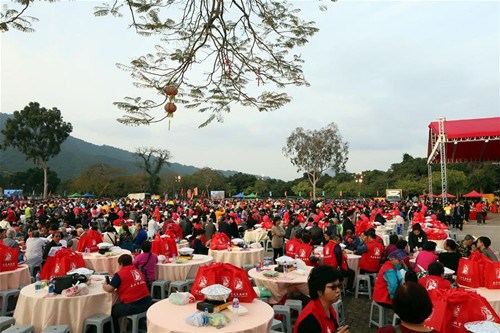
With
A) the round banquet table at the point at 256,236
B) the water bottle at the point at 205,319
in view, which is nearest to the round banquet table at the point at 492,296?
the water bottle at the point at 205,319

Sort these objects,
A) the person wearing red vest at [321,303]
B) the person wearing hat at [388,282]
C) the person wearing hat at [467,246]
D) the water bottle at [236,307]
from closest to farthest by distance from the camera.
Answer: the person wearing red vest at [321,303] < the water bottle at [236,307] < the person wearing hat at [388,282] < the person wearing hat at [467,246]

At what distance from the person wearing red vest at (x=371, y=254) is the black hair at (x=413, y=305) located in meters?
5.82

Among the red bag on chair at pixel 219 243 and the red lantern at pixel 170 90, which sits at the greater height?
the red lantern at pixel 170 90

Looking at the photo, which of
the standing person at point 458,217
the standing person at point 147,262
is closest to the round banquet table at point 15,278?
the standing person at point 147,262

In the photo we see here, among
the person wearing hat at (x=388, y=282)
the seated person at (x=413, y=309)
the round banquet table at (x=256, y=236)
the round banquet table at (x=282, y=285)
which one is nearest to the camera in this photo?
the seated person at (x=413, y=309)

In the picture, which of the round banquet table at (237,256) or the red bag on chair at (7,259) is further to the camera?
the round banquet table at (237,256)

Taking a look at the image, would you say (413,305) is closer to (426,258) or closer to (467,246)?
(426,258)

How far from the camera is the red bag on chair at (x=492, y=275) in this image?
16.3 ft

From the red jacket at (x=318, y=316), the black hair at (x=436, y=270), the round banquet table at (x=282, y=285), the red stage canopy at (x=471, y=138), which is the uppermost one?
the red stage canopy at (x=471, y=138)

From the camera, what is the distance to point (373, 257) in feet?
24.6

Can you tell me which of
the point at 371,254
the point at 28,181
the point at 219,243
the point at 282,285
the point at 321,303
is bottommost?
the point at 282,285

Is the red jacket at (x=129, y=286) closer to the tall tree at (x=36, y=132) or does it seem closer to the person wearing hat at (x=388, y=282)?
the person wearing hat at (x=388, y=282)

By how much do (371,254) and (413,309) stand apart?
19.3ft

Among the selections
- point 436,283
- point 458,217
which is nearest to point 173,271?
point 436,283
